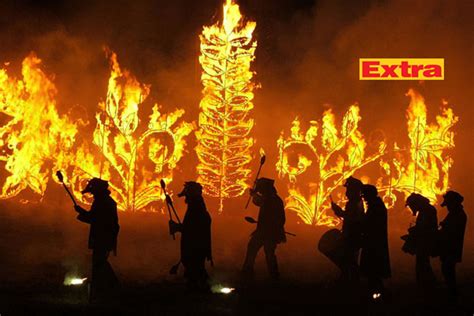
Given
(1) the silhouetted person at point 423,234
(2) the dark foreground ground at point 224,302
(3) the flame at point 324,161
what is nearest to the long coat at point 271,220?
(2) the dark foreground ground at point 224,302

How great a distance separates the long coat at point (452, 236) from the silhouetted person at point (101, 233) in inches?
174

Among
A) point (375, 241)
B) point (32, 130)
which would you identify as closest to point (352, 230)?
point (375, 241)

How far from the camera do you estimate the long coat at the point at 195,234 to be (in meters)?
9.70

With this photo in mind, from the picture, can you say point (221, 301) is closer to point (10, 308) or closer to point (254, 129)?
point (10, 308)

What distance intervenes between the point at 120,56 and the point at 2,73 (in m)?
5.47

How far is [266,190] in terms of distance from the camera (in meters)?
10.7

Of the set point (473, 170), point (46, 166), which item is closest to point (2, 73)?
point (46, 166)

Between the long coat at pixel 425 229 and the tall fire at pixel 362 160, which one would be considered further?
the tall fire at pixel 362 160

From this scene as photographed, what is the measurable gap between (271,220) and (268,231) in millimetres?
169

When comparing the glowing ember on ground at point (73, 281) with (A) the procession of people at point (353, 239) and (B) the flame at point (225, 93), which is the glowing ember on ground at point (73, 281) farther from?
(B) the flame at point (225, 93)

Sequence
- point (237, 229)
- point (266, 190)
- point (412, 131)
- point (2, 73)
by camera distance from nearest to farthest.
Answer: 1. point (266, 190)
2. point (237, 229)
3. point (2, 73)
4. point (412, 131)

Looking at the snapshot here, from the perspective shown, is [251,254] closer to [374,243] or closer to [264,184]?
[264,184]

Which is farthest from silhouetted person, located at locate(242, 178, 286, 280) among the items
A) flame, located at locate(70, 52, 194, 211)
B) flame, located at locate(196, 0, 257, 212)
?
flame, located at locate(70, 52, 194, 211)

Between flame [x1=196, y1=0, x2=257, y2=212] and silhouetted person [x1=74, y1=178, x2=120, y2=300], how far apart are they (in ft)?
29.9
